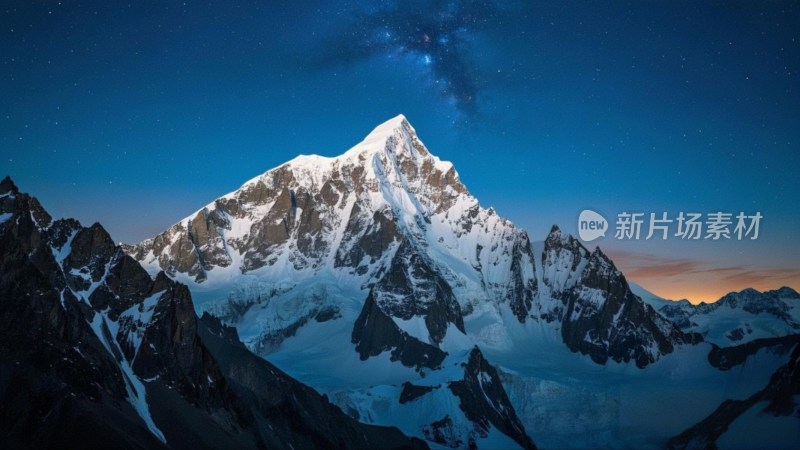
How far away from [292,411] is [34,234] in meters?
60.9

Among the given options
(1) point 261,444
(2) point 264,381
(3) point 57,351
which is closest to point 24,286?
(3) point 57,351

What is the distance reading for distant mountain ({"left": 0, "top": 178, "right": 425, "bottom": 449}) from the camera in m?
109

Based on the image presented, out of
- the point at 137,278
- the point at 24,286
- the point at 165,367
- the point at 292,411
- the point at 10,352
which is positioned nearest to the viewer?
the point at 10,352

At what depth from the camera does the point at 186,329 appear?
490 feet

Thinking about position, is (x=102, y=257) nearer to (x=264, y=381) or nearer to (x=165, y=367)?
(x=165, y=367)

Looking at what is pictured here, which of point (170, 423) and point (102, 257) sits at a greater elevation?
point (102, 257)
